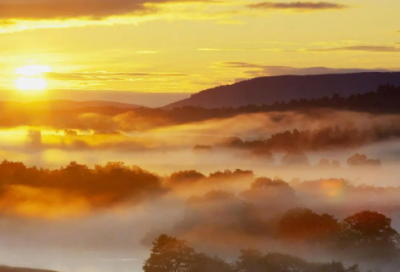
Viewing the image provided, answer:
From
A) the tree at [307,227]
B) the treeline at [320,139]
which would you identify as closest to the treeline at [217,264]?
the tree at [307,227]

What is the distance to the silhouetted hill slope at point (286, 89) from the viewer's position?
6181 inches

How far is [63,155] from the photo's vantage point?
153m

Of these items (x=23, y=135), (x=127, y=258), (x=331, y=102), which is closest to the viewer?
(x=127, y=258)

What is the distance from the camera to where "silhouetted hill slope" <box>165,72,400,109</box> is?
157m

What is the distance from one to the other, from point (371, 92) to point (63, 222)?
69.6 metres

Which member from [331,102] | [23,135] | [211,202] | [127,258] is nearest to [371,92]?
[331,102]

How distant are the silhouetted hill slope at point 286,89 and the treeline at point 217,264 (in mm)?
104991

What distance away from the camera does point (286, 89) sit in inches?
6412

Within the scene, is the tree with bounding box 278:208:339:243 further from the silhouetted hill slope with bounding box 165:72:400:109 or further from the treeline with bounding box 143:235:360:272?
the silhouetted hill slope with bounding box 165:72:400:109

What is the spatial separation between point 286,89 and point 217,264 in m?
113

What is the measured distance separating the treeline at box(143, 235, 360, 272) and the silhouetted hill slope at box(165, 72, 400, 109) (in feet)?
344

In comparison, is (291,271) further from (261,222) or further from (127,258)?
(261,222)

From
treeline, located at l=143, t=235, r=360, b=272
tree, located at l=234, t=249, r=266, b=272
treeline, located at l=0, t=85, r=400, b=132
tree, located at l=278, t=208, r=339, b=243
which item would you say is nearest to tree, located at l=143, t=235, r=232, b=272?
treeline, located at l=143, t=235, r=360, b=272

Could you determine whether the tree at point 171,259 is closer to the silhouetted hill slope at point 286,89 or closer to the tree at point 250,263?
the tree at point 250,263
